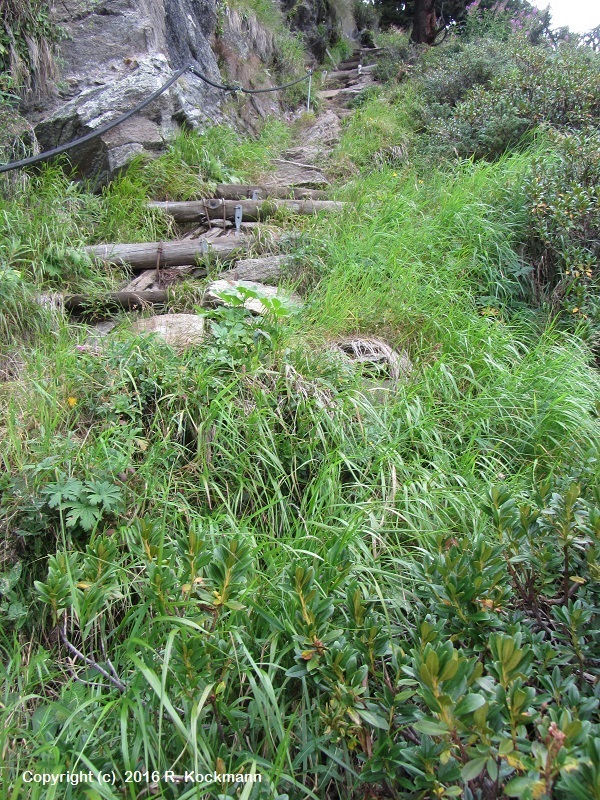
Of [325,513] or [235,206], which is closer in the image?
[325,513]

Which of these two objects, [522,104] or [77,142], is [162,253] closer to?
[77,142]

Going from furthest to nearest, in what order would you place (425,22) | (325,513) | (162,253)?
1. (425,22)
2. (162,253)
3. (325,513)

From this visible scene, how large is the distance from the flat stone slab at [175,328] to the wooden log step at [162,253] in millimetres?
862

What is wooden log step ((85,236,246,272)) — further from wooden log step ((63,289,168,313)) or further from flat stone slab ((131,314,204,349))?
flat stone slab ((131,314,204,349))

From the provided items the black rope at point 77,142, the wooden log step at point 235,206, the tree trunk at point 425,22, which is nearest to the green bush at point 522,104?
the wooden log step at point 235,206

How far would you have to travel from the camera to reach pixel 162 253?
158 inches

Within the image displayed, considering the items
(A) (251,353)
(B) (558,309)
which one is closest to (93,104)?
(A) (251,353)

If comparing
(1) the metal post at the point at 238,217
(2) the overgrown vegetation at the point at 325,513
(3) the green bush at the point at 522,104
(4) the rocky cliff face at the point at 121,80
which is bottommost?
(2) the overgrown vegetation at the point at 325,513

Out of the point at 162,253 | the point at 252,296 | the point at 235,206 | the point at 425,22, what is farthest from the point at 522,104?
the point at 425,22

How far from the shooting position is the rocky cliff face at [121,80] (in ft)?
15.7

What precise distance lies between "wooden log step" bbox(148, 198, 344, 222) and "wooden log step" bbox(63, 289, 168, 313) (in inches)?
50.0

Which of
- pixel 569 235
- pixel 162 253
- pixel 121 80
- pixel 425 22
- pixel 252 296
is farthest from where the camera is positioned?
pixel 425 22

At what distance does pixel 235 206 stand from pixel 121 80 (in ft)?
6.27

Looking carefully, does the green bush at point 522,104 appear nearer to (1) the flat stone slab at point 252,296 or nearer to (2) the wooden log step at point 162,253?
(2) the wooden log step at point 162,253
